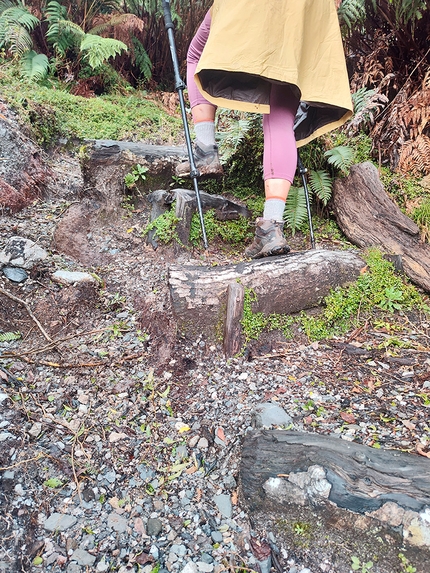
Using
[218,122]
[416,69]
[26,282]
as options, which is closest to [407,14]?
[416,69]

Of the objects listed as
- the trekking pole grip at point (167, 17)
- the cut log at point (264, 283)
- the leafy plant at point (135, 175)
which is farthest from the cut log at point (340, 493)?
the trekking pole grip at point (167, 17)

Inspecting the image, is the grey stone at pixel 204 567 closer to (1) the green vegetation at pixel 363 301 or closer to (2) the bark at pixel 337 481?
(2) the bark at pixel 337 481

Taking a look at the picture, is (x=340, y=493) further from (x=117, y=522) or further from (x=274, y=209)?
(x=274, y=209)

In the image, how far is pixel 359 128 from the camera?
4.43 meters

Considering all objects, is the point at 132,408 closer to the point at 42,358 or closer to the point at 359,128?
the point at 42,358

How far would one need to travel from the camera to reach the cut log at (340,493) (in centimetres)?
137

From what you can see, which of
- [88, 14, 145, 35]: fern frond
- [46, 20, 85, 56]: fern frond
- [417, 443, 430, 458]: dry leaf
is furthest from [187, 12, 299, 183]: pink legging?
[88, 14, 145, 35]: fern frond

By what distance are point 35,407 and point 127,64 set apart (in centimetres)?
711

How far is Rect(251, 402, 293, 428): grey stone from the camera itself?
193cm

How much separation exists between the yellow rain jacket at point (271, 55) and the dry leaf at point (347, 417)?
1890 mm

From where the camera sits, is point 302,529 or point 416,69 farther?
point 416,69

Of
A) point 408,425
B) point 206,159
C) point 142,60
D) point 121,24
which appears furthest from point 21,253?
point 121,24

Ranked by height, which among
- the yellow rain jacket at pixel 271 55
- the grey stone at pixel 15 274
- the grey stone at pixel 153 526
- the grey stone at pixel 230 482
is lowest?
the grey stone at pixel 230 482

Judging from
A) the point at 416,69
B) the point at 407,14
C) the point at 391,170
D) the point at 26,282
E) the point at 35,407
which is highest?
the point at 407,14
